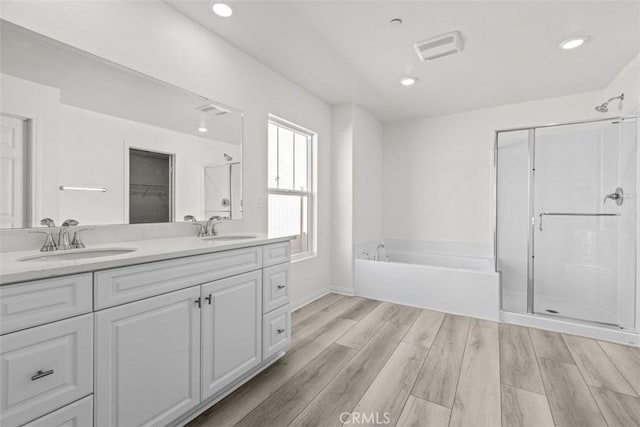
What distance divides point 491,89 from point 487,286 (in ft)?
7.07

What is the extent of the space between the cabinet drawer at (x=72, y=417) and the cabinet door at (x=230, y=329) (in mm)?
475

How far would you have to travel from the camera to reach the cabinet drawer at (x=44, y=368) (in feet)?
2.76

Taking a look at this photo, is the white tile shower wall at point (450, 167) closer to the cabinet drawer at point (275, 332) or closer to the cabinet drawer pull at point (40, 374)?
the cabinet drawer at point (275, 332)

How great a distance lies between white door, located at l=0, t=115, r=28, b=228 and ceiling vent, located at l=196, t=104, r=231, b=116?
38.6 inches

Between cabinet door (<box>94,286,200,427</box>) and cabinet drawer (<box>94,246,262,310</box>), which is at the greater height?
cabinet drawer (<box>94,246,262,310</box>)

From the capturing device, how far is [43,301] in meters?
0.91

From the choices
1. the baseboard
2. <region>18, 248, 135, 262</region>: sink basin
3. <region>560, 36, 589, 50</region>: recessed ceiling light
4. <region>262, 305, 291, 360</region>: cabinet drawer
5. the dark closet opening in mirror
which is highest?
<region>560, 36, 589, 50</region>: recessed ceiling light

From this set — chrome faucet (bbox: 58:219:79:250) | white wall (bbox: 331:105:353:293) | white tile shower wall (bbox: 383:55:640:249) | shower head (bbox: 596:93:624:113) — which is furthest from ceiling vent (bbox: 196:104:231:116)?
shower head (bbox: 596:93:624:113)

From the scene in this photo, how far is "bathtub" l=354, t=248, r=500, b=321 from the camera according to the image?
277cm

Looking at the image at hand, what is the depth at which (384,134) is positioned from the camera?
4.48 meters

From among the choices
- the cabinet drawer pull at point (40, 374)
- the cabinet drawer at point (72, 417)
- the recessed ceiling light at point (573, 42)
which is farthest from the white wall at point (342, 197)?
the cabinet drawer pull at point (40, 374)

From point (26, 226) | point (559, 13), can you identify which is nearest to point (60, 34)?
point (26, 226)

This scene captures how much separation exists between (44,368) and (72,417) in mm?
214

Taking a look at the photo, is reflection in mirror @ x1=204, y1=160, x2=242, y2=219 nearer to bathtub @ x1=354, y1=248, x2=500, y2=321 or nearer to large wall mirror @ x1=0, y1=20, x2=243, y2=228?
large wall mirror @ x1=0, y1=20, x2=243, y2=228
